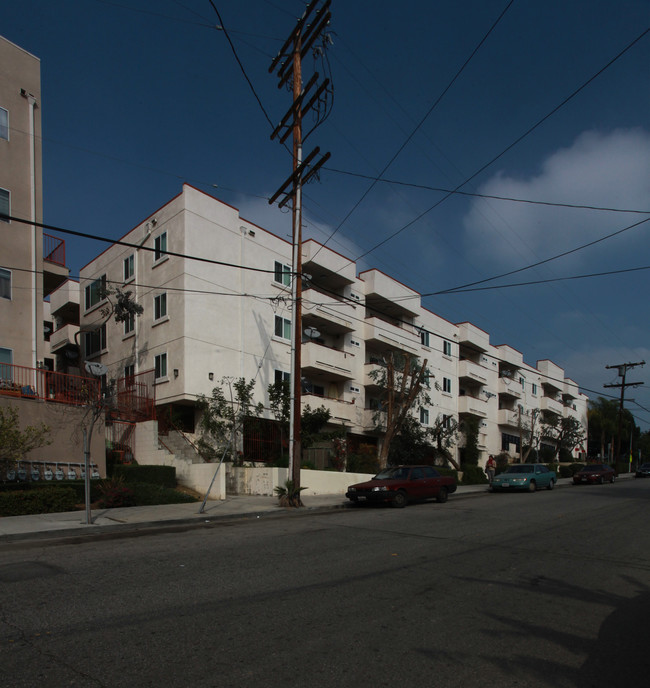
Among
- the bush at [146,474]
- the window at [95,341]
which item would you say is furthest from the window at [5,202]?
the window at [95,341]

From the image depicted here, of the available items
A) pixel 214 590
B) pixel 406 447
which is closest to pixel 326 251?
pixel 406 447

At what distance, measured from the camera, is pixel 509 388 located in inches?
2048

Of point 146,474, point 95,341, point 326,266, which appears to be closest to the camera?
point 146,474

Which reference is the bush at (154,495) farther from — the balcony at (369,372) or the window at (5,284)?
the balcony at (369,372)

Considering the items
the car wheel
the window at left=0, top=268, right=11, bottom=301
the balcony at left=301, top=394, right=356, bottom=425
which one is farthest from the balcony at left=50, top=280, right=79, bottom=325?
the car wheel

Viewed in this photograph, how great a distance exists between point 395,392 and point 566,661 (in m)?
27.3

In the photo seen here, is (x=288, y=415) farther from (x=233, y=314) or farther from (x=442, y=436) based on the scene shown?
(x=442, y=436)

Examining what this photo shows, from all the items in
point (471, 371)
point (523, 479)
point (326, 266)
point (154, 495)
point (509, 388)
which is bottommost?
point (523, 479)

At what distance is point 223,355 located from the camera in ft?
84.2

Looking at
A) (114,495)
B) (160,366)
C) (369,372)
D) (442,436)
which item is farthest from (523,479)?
(114,495)

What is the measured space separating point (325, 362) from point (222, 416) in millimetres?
8152

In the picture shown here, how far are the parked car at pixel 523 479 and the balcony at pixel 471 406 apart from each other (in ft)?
50.9

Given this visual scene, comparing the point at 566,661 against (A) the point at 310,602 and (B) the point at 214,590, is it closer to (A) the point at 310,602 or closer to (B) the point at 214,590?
(A) the point at 310,602

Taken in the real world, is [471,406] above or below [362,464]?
above
